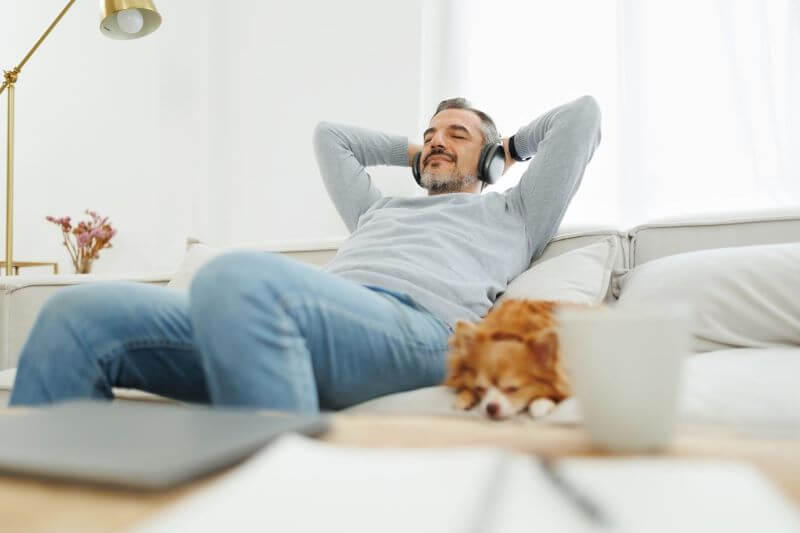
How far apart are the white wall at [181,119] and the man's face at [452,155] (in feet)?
3.43

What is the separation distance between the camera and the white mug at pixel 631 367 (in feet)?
1.38

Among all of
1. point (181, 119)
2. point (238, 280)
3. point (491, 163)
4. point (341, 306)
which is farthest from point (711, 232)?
point (181, 119)

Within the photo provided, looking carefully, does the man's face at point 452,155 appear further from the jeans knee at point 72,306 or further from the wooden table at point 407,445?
the wooden table at point 407,445

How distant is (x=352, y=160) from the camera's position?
1.91 meters

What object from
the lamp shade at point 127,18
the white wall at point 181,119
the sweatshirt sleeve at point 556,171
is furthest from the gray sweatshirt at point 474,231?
the lamp shade at point 127,18

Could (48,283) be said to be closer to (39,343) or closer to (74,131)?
(39,343)

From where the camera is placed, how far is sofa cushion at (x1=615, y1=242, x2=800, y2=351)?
126 cm

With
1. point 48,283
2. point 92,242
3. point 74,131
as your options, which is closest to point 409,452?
point 48,283

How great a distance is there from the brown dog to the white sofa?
40 millimetres

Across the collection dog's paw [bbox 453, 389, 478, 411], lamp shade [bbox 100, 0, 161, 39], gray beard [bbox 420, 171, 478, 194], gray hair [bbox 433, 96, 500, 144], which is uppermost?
lamp shade [bbox 100, 0, 161, 39]

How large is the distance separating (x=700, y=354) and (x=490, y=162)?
0.71 metres

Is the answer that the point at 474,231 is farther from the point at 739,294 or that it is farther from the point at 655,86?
the point at 655,86

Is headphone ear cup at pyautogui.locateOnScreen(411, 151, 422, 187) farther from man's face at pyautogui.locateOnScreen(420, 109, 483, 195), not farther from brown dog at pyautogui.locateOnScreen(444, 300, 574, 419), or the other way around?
brown dog at pyautogui.locateOnScreen(444, 300, 574, 419)

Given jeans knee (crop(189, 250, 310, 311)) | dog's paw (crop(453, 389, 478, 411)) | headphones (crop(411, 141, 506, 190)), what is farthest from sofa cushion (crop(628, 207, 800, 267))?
jeans knee (crop(189, 250, 310, 311))
